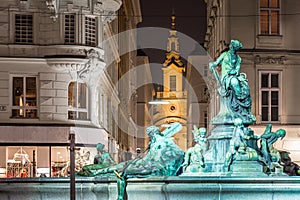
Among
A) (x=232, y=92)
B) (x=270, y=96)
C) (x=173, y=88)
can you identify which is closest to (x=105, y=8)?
(x=270, y=96)

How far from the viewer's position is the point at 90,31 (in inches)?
1610

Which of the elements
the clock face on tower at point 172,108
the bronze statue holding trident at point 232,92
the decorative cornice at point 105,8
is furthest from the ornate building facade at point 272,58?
the clock face on tower at point 172,108

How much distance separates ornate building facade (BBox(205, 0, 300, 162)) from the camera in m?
42.3

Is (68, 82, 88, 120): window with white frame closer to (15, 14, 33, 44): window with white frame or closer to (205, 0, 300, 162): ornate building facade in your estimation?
(15, 14, 33, 44): window with white frame

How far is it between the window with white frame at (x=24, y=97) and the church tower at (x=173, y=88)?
105376mm

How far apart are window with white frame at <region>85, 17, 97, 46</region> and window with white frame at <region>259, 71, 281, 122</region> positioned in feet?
25.2

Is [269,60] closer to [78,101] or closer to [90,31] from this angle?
[90,31]

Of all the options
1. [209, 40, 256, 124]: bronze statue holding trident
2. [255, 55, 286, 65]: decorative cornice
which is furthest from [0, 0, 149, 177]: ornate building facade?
[209, 40, 256, 124]: bronze statue holding trident

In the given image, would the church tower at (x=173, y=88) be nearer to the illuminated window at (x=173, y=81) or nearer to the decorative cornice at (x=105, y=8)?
the illuminated window at (x=173, y=81)

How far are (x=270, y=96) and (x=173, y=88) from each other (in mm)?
131706

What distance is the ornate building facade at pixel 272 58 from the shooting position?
4228 centimetres

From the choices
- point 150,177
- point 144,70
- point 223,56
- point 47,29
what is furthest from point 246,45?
point 144,70

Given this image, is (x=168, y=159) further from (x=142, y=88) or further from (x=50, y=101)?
(x=142, y=88)

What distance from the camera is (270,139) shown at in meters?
22.0
